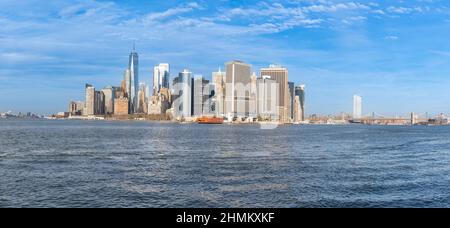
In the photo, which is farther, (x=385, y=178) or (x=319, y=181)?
(x=385, y=178)

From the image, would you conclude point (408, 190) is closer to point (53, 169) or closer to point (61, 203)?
point (61, 203)

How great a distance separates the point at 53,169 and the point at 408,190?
104 feet

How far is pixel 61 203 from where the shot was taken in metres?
29.4

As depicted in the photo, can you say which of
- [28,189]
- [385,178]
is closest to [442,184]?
[385,178]

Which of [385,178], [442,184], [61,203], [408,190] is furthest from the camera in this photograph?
[385,178]

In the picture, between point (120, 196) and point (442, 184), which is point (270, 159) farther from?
point (120, 196)

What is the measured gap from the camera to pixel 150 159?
56.5 m

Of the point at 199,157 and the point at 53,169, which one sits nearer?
the point at 53,169
